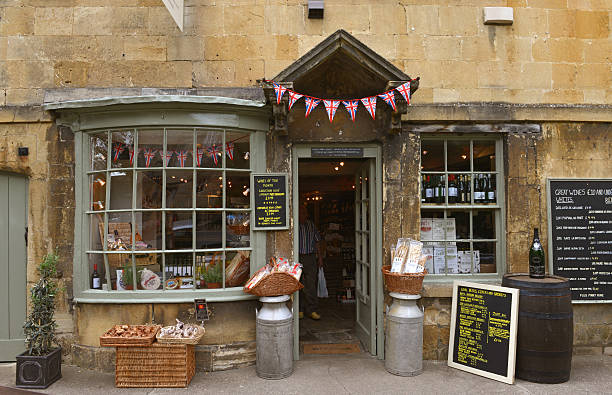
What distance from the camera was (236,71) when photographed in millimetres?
5113

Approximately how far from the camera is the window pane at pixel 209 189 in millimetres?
4898

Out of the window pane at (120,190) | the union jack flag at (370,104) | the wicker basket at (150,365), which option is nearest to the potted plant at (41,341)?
the wicker basket at (150,365)

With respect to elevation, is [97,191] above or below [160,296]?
above

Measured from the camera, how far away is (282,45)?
5.15 meters

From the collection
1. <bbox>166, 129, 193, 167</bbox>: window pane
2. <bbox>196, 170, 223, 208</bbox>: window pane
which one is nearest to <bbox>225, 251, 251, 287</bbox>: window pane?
<bbox>196, 170, 223, 208</bbox>: window pane

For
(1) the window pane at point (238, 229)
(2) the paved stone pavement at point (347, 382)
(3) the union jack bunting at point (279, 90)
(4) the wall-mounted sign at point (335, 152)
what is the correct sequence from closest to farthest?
(2) the paved stone pavement at point (347, 382) → (3) the union jack bunting at point (279, 90) → (1) the window pane at point (238, 229) → (4) the wall-mounted sign at point (335, 152)

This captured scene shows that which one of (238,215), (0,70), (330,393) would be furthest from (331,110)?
(0,70)

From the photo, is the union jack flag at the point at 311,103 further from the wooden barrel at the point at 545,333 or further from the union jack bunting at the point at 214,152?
the wooden barrel at the point at 545,333

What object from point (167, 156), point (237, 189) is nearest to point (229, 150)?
point (237, 189)

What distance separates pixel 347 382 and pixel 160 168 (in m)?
3.22

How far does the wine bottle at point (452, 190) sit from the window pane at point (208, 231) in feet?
9.49

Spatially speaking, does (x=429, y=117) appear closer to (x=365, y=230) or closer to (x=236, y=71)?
(x=365, y=230)

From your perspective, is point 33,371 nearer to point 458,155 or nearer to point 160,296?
point 160,296

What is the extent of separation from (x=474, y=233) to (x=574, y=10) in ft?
10.4
